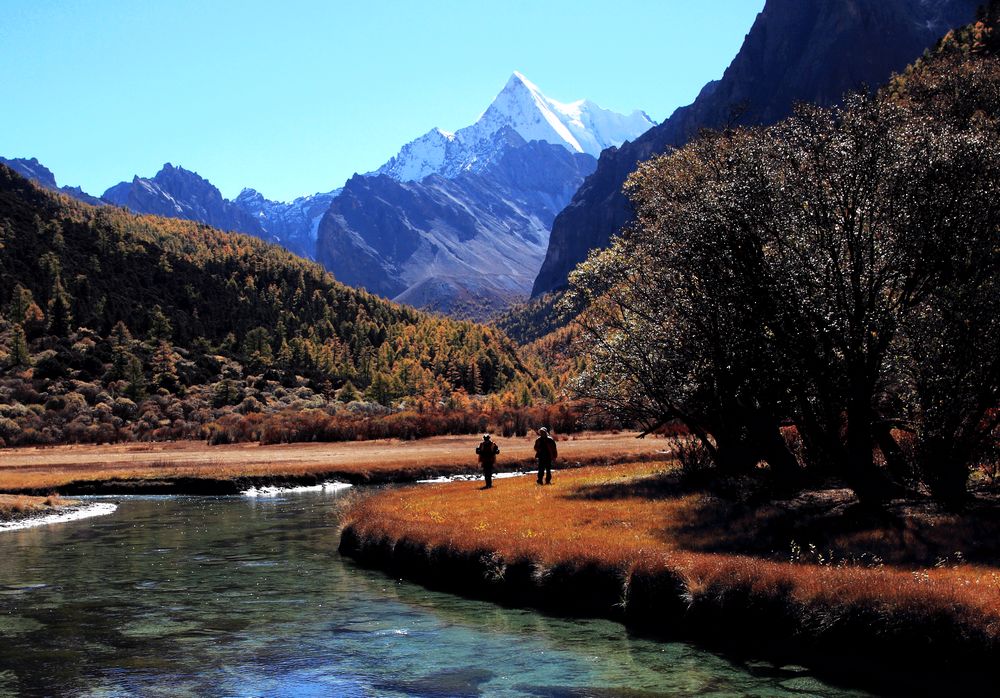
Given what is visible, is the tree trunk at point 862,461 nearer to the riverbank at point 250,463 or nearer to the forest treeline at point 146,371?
the riverbank at point 250,463

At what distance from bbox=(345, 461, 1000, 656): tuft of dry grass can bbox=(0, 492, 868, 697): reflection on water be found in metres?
1.65

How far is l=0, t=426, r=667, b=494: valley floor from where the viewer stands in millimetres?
65438

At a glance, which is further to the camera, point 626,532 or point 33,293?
point 33,293

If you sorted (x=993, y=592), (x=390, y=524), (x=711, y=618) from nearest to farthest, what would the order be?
(x=993, y=592) < (x=711, y=618) < (x=390, y=524)

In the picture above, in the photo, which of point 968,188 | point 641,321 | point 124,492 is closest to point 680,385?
point 641,321

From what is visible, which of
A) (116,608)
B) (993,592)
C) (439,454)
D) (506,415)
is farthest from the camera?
(506,415)

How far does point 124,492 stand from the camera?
65.1m

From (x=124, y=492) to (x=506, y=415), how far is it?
215 ft

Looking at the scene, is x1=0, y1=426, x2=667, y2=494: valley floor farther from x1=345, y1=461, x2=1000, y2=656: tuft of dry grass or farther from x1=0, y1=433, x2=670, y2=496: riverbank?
x1=345, y1=461, x2=1000, y2=656: tuft of dry grass

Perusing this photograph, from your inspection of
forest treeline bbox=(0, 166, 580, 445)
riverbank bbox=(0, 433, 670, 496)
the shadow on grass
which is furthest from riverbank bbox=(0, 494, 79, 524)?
forest treeline bbox=(0, 166, 580, 445)

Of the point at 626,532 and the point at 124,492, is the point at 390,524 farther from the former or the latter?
the point at 124,492

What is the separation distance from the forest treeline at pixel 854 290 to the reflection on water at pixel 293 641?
10.9 m

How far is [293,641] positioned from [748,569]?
11332 millimetres

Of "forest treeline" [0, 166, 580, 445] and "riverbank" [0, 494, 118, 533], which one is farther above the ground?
"forest treeline" [0, 166, 580, 445]
